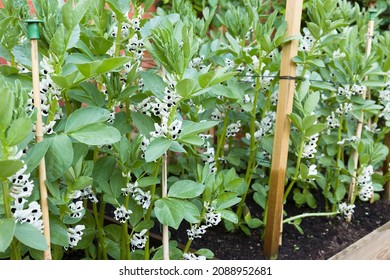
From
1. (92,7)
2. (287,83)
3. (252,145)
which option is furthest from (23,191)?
(252,145)

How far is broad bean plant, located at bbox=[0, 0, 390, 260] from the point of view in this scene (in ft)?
3.58

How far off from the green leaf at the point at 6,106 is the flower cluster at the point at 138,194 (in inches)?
19.4

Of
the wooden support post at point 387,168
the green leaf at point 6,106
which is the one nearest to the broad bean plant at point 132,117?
the green leaf at point 6,106

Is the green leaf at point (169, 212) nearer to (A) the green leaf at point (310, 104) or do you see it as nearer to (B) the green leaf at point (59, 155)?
(B) the green leaf at point (59, 155)

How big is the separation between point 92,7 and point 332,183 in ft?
4.83

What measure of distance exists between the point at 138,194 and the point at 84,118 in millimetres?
348

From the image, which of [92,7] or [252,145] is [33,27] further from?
[252,145]

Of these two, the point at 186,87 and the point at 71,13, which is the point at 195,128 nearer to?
the point at 186,87

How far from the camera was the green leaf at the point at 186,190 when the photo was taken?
4.40 ft

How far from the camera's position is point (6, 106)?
928 millimetres

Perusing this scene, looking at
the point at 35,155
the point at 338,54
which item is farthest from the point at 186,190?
the point at 338,54

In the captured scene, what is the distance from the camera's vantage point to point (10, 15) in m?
1.30

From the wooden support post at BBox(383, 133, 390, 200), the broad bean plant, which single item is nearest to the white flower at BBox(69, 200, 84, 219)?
the broad bean plant

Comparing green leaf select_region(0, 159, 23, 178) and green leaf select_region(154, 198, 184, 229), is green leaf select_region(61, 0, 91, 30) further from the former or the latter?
green leaf select_region(154, 198, 184, 229)
